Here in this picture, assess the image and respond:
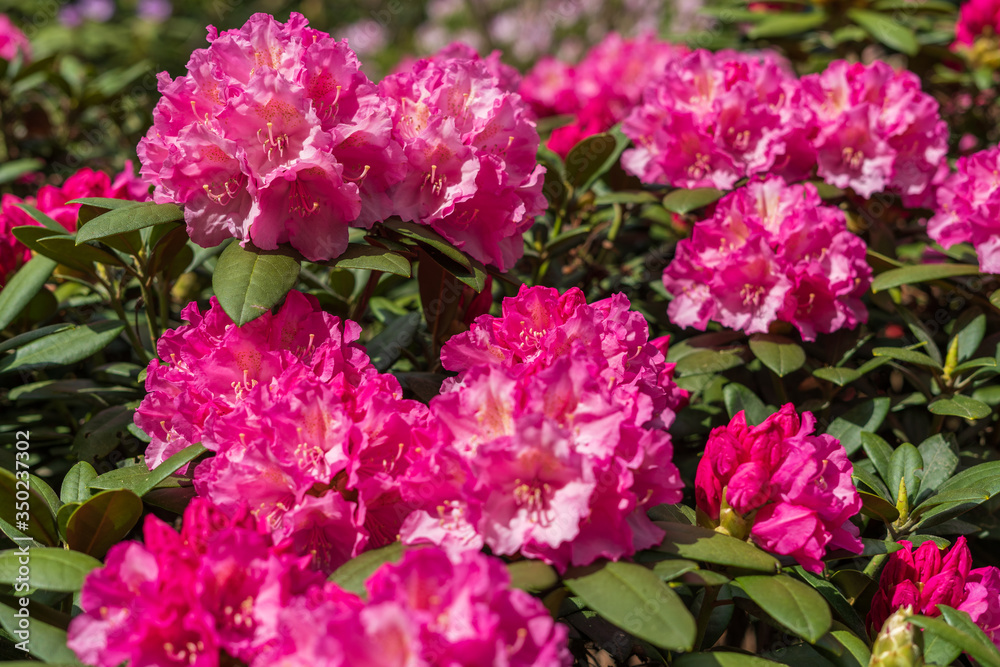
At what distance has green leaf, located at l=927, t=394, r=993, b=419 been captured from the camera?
145 cm

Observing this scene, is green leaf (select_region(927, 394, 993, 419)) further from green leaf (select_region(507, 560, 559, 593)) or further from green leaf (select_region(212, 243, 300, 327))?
green leaf (select_region(212, 243, 300, 327))

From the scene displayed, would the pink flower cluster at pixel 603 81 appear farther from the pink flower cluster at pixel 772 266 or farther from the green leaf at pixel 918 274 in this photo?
the green leaf at pixel 918 274

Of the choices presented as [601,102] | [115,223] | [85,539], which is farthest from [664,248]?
[85,539]

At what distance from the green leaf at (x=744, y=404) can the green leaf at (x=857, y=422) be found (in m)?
0.15

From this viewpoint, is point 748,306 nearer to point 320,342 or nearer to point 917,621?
point 917,621

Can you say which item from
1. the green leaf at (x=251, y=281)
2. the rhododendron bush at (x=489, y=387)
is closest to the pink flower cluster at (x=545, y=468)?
the rhododendron bush at (x=489, y=387)

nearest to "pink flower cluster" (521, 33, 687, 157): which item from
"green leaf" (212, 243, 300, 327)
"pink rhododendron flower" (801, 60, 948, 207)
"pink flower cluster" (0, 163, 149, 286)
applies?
"pink rhododendron flower" (801, 60, 948, 207)

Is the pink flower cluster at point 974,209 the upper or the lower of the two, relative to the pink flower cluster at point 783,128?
lower

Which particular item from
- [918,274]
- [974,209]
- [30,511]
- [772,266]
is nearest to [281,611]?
[30,511]

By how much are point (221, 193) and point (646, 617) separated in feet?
2.64

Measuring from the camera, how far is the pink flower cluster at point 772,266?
5.22 ft

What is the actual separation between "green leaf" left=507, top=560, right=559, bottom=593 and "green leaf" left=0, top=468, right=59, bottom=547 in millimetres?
650

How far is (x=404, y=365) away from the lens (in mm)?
1750

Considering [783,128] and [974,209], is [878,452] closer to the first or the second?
[974,209]
